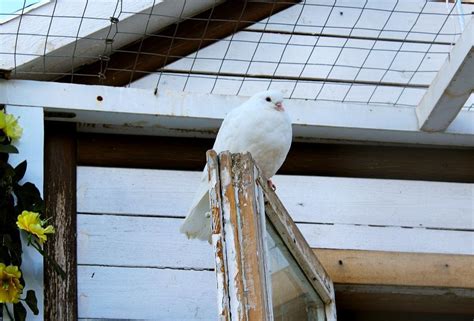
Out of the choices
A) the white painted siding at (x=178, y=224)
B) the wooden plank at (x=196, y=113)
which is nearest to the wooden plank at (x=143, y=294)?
the white painted siding at (x=178, y=224)

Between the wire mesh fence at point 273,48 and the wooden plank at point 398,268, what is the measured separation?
59 centimetres

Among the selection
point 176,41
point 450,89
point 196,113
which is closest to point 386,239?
point 450,89

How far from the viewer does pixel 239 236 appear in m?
1.73

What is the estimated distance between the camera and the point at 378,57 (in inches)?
124

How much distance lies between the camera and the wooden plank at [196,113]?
2.70 meters

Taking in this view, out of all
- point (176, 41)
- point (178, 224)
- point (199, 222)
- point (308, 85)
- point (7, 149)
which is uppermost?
point (176, 41)

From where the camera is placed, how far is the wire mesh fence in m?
2.87

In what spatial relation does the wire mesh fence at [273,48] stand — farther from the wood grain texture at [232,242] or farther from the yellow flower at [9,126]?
the wood grain texture at [232,242]

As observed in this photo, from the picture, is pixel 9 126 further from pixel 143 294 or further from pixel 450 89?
pixel 450 89

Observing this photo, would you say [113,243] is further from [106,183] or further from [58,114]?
[58,114]

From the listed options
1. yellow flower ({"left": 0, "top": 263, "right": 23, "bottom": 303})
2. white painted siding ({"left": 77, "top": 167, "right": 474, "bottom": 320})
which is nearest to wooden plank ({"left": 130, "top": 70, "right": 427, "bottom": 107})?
white painted siding ({"left": 77, "top": 167, "right": 474, "bottom": 320})

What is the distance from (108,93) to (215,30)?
44 cm

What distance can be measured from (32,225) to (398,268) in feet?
2.69

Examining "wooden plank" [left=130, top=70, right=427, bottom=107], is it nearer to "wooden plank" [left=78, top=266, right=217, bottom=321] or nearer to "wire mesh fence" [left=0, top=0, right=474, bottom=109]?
"wire mesh fence" [left=0, top=0, right=474, bottom=109]
